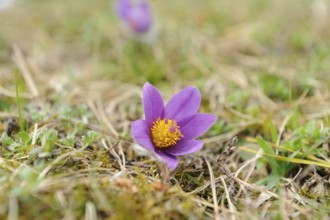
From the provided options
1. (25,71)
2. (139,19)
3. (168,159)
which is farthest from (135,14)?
(168,159)

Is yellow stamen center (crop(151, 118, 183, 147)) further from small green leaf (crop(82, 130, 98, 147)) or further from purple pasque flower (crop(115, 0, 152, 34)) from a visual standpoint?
purple pasque flower (crop(115, 0, 152, 34))

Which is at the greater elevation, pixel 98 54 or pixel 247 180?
pixel 98 54

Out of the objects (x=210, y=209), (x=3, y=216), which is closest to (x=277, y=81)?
(x=210, y=209)

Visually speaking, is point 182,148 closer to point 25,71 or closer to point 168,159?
point 168,159

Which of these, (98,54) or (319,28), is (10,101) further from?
(319,28)

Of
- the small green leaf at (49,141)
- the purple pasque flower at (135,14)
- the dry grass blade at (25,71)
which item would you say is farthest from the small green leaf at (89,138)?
the purple pasque flower at (135,14)

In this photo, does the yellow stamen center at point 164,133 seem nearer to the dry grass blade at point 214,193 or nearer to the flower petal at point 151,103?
the flower petal at point 151,103
